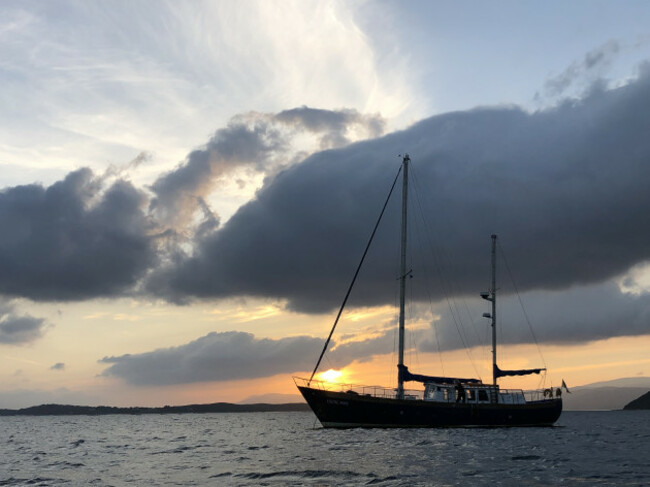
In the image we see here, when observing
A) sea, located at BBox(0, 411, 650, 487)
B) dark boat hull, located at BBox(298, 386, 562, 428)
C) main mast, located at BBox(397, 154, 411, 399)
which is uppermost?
main mast, located at BBox(397, 154, 411, 399)

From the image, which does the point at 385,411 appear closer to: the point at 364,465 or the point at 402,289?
the point at 402,289

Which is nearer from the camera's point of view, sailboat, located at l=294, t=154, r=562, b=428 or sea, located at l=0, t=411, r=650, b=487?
sea, located at l=0, t=411, r=650, b=487

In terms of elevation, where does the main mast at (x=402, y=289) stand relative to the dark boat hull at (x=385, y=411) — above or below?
above

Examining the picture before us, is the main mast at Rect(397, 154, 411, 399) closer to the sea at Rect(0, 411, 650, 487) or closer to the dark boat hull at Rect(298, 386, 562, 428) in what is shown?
the dark boat hull at Rect(298, 386, 562, 428)

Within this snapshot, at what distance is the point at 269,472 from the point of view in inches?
1329

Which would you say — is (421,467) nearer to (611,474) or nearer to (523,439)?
(611,474)

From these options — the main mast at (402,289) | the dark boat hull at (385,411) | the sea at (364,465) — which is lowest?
the sea at (364,465)

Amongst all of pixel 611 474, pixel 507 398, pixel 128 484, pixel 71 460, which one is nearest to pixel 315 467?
pixel 128 484

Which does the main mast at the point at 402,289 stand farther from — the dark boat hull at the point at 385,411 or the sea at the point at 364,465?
the sea at the point at 364,465

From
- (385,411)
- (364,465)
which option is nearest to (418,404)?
(385,411)

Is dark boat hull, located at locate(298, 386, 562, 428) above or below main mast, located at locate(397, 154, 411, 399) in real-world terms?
below

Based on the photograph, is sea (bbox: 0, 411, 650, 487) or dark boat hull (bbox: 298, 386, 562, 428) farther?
dark boat hull (bbox: 298, 386, 562, 428)

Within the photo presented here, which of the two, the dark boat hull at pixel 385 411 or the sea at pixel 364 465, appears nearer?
the sea at pixel 364 465

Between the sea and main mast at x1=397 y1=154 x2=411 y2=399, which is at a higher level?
main mast at x1=397 y1=154 x2=411 y2=399
